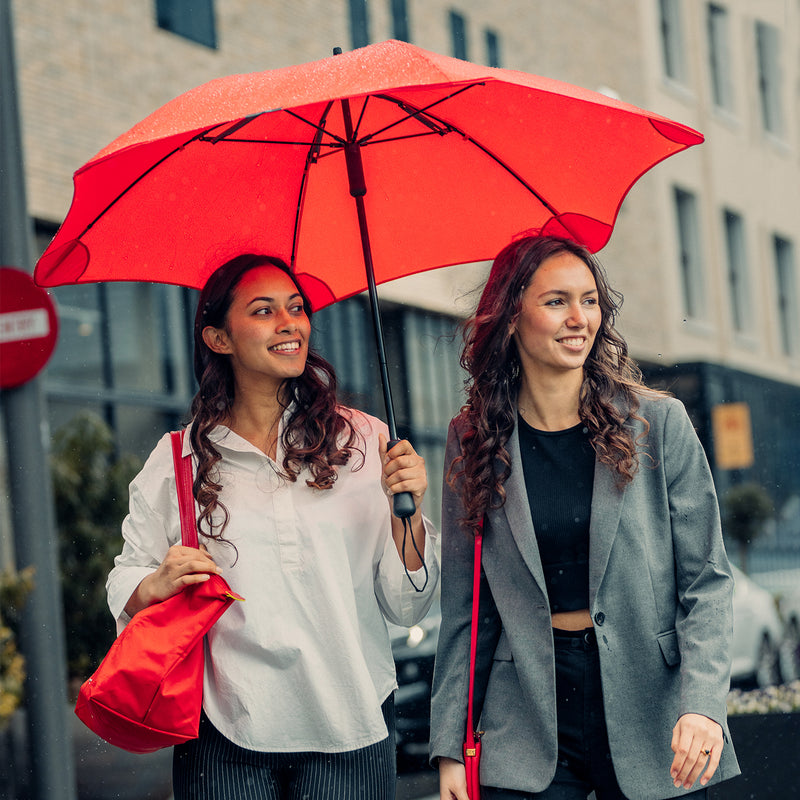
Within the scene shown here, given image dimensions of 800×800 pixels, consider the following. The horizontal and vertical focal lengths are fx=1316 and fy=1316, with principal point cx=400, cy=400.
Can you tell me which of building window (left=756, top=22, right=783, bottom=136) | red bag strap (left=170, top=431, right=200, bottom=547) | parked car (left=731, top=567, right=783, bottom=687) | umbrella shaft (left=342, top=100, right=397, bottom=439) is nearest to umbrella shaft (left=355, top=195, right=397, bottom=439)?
Result: umbrella shaft (left=342, top=100, right=397, bottom=439)

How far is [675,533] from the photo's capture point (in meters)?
3.13

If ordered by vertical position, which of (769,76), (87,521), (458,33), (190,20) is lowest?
(87,521)

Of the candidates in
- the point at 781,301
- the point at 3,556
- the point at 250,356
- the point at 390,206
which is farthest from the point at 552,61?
the point at 3,556

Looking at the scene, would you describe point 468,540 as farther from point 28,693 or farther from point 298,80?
point 28,693

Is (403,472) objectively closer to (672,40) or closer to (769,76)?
(672,40)

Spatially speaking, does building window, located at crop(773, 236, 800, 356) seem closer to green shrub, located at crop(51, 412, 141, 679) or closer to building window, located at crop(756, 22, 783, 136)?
building window, located at crop(756, 22, 783, 136)

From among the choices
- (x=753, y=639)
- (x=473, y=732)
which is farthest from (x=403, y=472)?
(x=753, y=639)

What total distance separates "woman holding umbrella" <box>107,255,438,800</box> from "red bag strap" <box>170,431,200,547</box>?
3cm

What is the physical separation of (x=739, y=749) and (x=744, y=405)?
2.31 meters

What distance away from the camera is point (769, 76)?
747 cm

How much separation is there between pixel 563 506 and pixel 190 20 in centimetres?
597

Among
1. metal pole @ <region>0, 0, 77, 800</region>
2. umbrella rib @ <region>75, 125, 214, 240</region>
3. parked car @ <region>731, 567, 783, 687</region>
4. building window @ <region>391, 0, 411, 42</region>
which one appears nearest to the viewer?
umbrella rib @ <region>75, 125, 214, 240</region>

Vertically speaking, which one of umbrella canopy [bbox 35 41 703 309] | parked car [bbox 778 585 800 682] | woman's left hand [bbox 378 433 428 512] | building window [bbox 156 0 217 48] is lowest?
parked car [bbox 778 585 800 682]

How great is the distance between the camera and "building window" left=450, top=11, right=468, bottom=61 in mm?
6472
